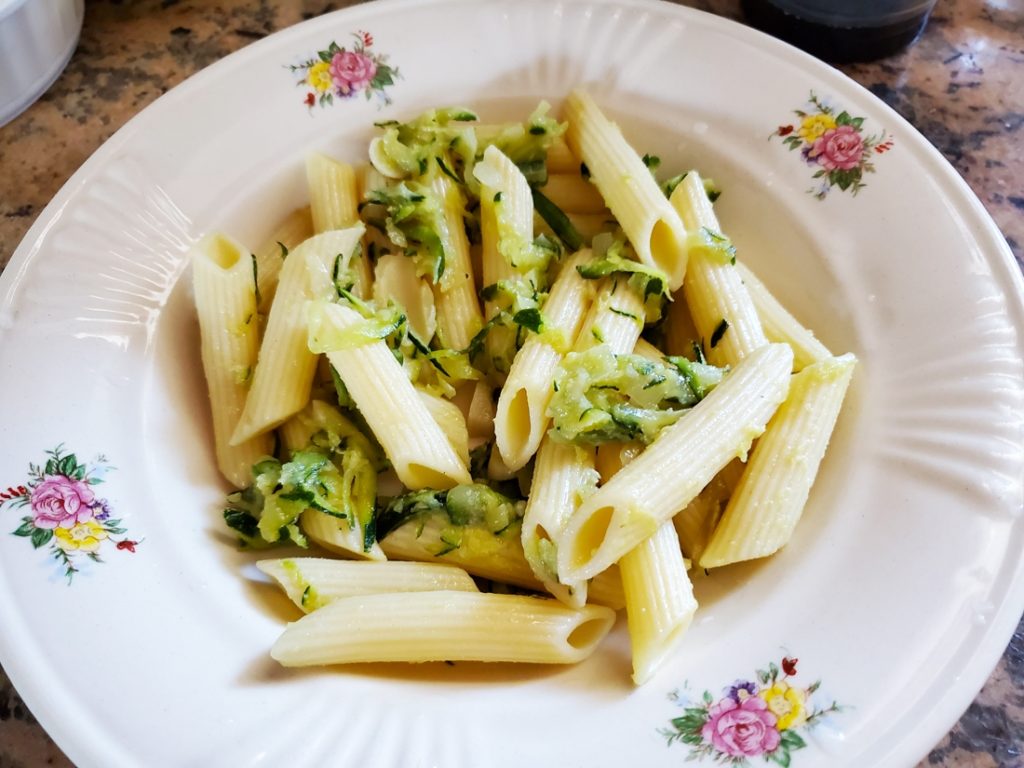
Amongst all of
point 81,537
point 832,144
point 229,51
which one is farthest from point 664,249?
point 229,51

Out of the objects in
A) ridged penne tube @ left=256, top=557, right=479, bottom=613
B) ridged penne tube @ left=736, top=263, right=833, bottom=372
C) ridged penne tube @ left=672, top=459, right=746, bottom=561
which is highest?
ridged penne tube @ left=736, top=263, right=833, bottom=372

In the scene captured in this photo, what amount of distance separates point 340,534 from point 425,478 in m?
0.16

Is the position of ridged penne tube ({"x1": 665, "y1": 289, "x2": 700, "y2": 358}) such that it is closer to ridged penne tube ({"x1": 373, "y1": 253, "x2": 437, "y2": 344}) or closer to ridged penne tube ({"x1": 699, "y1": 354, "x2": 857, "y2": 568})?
ridged penne tube ({"x1": 699, "y1": 354, "x2": 857, "y2": 568})

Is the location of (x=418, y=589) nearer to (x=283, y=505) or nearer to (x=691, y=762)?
(x=283, y=505)

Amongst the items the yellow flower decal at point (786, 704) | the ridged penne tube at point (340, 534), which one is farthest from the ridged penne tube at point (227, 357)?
the yellow flower decal at point (786, 704)

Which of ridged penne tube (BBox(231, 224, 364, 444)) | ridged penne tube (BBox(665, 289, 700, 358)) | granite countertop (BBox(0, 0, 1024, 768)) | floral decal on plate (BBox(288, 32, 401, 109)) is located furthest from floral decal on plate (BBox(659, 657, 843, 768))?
floral decal on plate (BBox(288, 32, 401, 109))

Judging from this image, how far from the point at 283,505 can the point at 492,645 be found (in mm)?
399

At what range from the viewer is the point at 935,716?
1064mm

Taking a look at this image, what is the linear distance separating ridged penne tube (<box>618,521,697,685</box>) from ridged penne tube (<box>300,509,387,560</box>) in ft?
1.31

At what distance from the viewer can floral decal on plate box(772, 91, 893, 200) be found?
1583 mm

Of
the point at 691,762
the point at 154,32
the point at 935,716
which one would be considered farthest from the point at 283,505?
the point at 154,32

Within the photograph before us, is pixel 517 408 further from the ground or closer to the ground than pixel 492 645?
further from the ground

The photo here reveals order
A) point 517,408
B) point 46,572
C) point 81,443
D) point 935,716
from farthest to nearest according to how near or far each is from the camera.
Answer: point 517,408 < point 81,443 < point 46,572 < point 935,716

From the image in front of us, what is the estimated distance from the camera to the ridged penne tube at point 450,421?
4.91 ft
